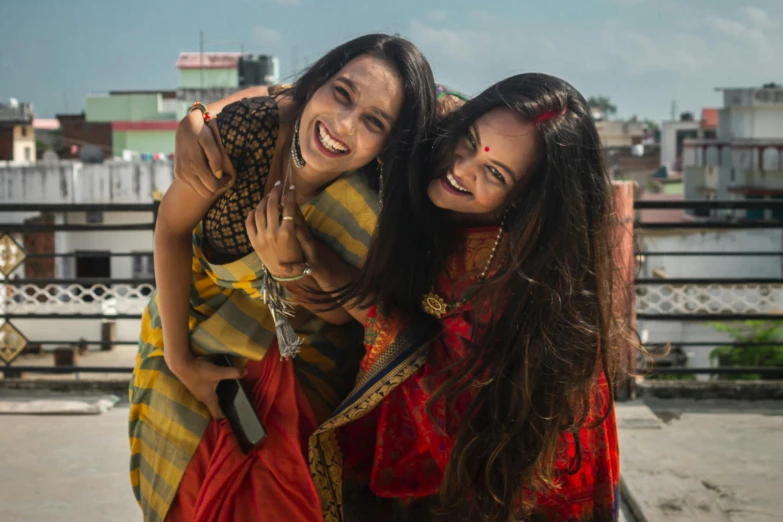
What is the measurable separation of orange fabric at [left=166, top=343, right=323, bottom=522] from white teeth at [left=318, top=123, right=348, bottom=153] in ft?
1.97

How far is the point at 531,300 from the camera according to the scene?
7.18ft

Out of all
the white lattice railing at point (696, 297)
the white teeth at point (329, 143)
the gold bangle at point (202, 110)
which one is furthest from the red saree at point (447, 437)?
the white lattice railing at point (696, 297)

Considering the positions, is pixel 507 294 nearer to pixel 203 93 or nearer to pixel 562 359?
pixel 562 359

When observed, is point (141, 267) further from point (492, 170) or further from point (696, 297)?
point (492, 170)

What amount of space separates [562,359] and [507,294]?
205 mm

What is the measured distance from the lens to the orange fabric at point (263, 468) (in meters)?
2.32

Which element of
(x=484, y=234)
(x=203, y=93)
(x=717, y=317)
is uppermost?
(x=203, y=93)

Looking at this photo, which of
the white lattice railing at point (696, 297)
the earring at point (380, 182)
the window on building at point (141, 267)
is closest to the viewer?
the earring at point (380, 182)

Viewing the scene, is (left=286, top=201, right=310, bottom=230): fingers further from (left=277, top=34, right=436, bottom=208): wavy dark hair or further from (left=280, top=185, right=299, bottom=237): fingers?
(left=277, top=34, right=436, bottom=208): wavy dark hair

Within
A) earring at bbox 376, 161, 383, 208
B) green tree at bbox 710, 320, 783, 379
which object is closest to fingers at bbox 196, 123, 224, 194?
earring at bbox 376, 161, 383, 208

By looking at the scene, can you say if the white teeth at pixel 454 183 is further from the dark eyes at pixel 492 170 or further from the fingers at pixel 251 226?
the fingers at pixel 251 226

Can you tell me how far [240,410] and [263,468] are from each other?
0.16m

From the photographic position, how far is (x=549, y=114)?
2.07m

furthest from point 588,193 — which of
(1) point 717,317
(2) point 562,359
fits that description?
(1) point 717,317
